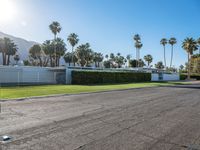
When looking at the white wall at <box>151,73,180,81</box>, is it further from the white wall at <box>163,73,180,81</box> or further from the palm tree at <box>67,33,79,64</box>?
the palm tree at <box>67,33,79,64</box>

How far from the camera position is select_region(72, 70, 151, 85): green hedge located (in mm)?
42938

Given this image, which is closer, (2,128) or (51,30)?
(2,128)

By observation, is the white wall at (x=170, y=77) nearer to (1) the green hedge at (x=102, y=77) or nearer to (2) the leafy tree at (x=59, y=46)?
A: (1) the green hedge at (x=102, y=77)

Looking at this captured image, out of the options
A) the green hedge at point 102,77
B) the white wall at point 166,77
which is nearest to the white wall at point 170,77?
the white wall at point 166,77

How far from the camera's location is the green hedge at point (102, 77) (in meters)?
42.9

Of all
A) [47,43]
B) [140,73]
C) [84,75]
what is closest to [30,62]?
[47,43]

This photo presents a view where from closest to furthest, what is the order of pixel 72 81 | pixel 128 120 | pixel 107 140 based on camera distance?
pixel 107 140
pixel 128 120
pixel 72 81

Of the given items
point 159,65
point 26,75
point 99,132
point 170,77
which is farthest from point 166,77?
point 159,65

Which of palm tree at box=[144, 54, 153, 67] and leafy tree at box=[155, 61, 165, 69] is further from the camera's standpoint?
leafy tree at box=[155, 61, 165, 69]

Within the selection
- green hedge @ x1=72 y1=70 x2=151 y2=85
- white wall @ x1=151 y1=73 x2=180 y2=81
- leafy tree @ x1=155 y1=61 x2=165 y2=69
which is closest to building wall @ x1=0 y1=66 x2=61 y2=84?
green hedge @ x1=72 y1=70 x2=151 y2=85

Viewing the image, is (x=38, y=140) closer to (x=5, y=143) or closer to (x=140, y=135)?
(x=5, y=143)

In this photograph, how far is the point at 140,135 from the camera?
7035 mm

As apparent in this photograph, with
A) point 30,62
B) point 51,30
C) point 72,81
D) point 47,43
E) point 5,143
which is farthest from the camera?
point 30,62

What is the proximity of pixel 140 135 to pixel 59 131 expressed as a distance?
94.9 inches
